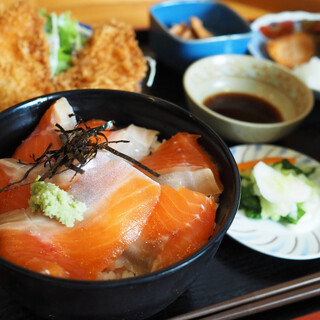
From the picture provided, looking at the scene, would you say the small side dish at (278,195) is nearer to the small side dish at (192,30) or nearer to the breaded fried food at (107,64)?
the breaded fried food at (107,64)

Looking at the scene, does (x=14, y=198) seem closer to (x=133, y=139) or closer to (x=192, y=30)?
(x=133, y=139)

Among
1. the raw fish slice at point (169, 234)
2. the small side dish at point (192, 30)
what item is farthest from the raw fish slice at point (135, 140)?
the small side dish at point (192, 30)

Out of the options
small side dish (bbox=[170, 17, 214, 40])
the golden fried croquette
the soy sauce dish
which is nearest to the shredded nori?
the golden fried croquette

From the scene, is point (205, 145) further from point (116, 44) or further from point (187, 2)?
point (187, 2)

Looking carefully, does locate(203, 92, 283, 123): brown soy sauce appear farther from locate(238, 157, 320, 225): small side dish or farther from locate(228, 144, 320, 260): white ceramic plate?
locate(228, 144, 320, 260): white ceramic plate

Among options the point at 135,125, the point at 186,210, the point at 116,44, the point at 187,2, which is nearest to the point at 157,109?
the point at 135,125

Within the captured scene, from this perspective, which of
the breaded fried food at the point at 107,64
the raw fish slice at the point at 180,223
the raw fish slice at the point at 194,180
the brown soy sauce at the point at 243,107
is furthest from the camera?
the brown soy sauce at the point at 243,107
